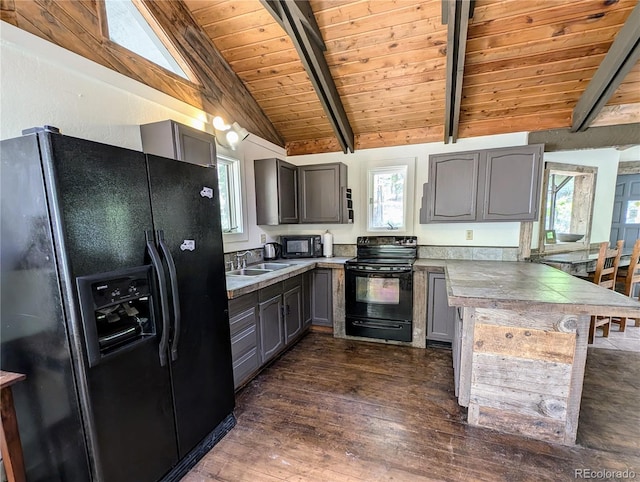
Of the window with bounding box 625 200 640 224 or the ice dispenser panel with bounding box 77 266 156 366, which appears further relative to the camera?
the window with bounding box 625 200 640 224

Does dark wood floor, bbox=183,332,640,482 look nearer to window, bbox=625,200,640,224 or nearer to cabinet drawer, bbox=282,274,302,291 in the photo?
cabinet drawer, bbox=282,274,302,291

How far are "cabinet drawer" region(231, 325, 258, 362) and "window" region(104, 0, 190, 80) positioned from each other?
2233 mm

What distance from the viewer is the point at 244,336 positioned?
2316mm

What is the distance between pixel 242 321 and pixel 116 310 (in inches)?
42.1

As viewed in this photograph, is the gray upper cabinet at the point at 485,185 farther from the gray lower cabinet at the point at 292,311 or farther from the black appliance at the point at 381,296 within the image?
the gray lower cabinet at the point at 292,311

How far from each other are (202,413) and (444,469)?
56.2 inches

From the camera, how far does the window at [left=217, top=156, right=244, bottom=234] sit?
119 inches

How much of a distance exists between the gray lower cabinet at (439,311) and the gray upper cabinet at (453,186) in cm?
70

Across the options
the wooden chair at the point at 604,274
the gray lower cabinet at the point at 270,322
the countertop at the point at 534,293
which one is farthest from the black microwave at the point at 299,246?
the wooden chair at the point at 604,274

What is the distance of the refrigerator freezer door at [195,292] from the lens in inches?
59.1

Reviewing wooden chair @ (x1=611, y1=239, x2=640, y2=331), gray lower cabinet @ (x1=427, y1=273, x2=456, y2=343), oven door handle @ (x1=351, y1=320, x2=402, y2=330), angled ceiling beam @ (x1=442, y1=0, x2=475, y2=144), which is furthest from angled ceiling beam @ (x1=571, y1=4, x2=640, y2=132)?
oven door handle @ (x1=351, y1=320, x2=402, y2=330)

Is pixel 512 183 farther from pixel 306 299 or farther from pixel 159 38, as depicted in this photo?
pixel 159 38

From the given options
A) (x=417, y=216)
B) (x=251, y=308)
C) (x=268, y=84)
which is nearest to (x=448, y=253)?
(x=417, y=216)

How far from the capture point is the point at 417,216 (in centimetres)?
356
